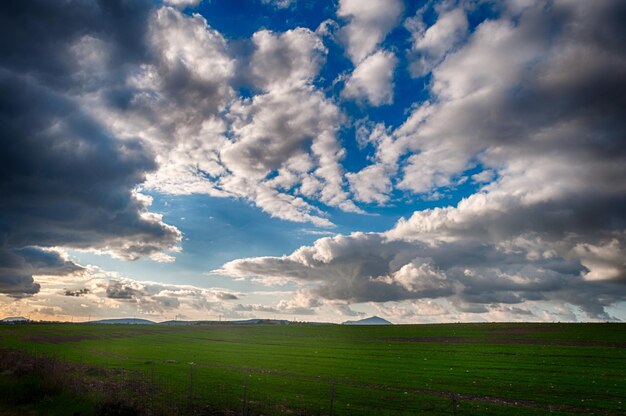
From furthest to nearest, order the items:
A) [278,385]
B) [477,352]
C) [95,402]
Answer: [477,352], [278,385], [95,402]

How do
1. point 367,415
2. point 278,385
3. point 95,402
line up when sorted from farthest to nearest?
point 278,385 → point 367,415 → point 95,402

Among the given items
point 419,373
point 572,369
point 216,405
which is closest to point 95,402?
point 216,405

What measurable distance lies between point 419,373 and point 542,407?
73.4ft

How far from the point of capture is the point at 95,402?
25.5 m

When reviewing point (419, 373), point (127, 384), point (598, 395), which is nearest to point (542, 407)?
point (598, 395)

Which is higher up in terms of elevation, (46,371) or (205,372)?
(46,371)

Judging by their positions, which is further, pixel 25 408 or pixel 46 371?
pixel 46 371

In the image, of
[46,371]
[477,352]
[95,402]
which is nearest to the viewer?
[95,402]

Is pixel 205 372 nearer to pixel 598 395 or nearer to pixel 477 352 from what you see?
pixel 598 395

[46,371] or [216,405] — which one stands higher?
[46,371]

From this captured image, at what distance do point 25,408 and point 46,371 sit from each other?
25.1ft

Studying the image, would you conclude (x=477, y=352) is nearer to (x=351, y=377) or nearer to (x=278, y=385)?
(x=351, y=377)

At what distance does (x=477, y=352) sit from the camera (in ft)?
267

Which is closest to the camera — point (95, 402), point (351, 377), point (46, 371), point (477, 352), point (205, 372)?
point (95, 402)
